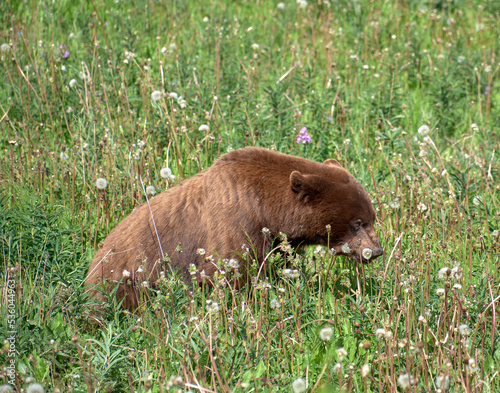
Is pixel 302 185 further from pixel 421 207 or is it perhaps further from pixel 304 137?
pixel 304 137

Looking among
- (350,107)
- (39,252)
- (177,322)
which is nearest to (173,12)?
(350,107)

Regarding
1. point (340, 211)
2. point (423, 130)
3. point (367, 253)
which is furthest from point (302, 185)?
point (423, 130)

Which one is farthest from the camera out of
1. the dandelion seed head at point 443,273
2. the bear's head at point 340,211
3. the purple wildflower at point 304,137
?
the purple wildflower at point 304,137

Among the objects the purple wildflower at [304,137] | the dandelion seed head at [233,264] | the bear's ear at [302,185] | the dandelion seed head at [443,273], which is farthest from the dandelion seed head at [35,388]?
the purple wildflower at [304,137]

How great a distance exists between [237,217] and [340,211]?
72 cm

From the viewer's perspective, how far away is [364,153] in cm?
577

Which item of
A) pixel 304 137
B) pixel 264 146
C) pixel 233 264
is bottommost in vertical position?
pixel 264 146

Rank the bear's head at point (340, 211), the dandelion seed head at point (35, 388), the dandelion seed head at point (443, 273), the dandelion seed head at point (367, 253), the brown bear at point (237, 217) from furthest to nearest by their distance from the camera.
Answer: the bear's head at point (340, 211) < the brown bear at point (237, 217) < the dandelion seed head at point (367, 253) < the dandelion seed head at point (443, 273) < the dandelion seed head at point (35, 388)

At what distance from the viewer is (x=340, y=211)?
402cm

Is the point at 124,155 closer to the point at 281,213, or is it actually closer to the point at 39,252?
the point at 39,252

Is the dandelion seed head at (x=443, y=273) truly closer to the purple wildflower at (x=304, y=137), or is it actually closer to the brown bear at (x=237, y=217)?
the brown bear at (x=237, y=217)

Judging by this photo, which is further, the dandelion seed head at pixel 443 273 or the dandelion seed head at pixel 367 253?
the dandelion seed head at pixel 367 253

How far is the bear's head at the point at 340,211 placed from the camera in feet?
13.1

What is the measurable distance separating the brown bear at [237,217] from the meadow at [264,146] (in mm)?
222
